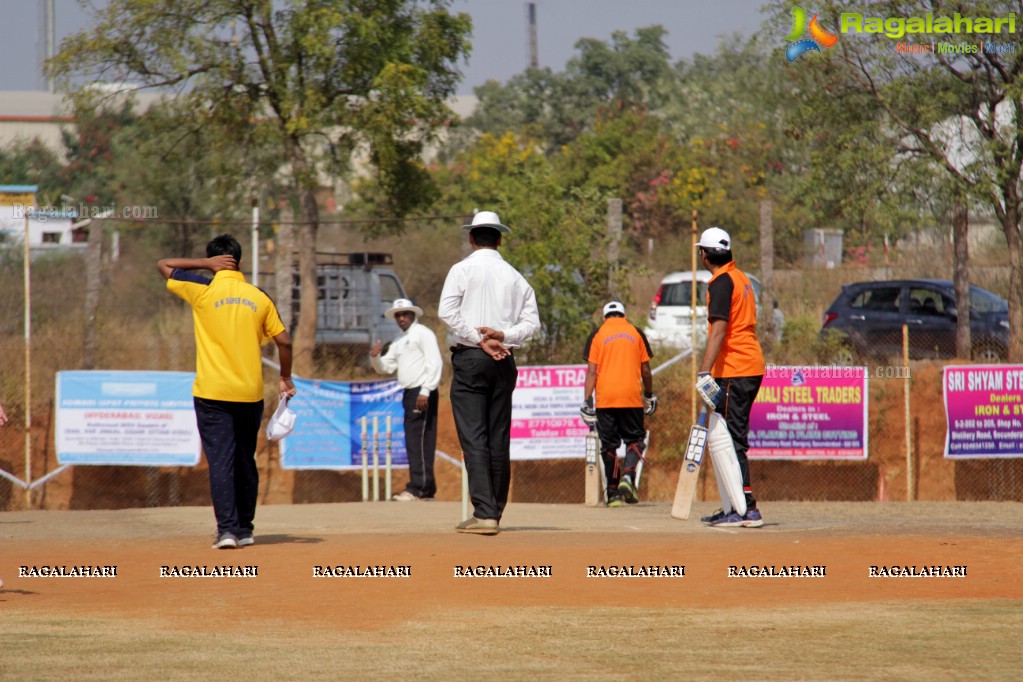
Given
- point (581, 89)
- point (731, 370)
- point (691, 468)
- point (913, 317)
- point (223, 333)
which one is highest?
point (581, 89)

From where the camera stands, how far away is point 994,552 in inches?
332

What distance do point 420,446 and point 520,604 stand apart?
8007 millimetres

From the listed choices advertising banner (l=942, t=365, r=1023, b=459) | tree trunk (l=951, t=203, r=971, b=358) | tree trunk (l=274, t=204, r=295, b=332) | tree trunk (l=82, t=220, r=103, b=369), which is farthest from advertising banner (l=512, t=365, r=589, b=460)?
tree trunk (l=951, t=203, r=971, b=358)

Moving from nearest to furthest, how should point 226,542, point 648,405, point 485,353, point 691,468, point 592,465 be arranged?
1. point 226,542
2. point 485,353
3. point 691,468
4. point 648,405
5. point 592,465

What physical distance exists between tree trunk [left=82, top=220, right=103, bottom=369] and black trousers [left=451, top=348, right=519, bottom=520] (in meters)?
10.2

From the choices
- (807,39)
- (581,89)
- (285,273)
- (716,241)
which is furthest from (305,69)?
(581,89)

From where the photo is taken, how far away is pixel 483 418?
888cm

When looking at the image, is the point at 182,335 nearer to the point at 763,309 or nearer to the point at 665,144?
the point at 763,309

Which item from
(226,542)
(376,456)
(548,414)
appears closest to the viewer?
(226,542)

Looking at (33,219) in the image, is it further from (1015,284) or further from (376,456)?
(1015,284)

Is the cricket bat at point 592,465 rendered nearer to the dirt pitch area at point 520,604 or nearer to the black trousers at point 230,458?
the dirt pitch area at point 520,604

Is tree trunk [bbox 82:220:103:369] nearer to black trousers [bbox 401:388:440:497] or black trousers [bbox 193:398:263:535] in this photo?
black trousers [bbox 401:388:440:497]

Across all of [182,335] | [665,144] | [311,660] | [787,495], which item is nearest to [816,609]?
[311,660]

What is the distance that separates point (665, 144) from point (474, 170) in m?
6.61
